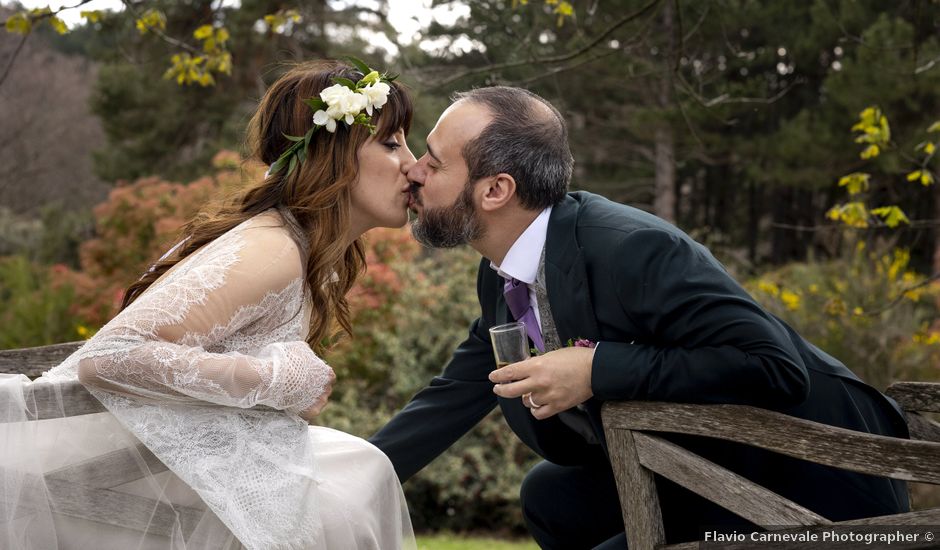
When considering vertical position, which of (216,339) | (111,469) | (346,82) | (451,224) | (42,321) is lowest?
(42,321)

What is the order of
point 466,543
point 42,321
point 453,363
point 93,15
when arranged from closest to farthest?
point 453,363, point 93,15, point 466,543, point 42,321

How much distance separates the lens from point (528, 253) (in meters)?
3.09

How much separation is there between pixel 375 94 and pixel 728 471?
165 centimetres

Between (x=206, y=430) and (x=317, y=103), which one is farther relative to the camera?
(x=317, y=103)

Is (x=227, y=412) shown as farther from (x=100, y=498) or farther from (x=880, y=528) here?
(x=880, y=528)

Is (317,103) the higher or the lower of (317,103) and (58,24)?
the lower

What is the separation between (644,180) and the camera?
2205 centimetres

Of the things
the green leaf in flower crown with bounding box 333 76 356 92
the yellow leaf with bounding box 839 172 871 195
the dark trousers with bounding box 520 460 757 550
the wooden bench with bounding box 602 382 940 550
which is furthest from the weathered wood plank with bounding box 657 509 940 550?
the yellow leaf with bounding box 839 172 871 195

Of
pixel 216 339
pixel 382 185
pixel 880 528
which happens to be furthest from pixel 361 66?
pixel 880 528

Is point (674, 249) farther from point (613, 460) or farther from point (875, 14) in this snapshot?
point (875, 14)

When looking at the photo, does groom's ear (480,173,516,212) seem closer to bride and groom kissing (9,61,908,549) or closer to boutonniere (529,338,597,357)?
bride and groom kissing (9,61,908,549)

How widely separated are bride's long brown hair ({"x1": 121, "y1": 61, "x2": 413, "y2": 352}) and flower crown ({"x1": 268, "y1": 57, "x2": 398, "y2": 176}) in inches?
1.5

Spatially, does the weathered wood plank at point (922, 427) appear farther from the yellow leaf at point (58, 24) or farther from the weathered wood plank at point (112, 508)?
the yellow leaf at point (58, 24)

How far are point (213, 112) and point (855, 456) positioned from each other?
20.1m
